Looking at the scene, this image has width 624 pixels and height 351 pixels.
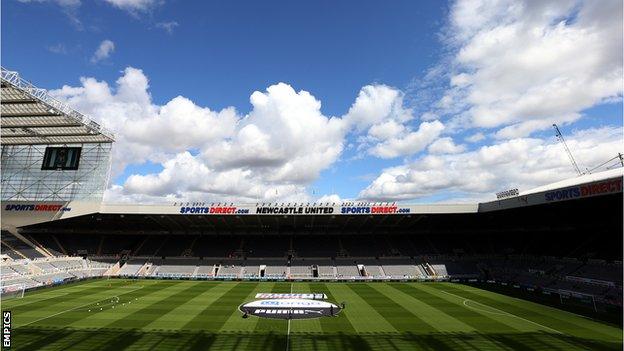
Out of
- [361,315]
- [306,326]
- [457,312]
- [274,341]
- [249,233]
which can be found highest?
[249,233]

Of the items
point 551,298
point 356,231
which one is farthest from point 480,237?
point 551,298

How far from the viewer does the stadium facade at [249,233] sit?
5366 centimetres

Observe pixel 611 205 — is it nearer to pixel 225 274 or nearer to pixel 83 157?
pixel 225 274

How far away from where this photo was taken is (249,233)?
75.8 m

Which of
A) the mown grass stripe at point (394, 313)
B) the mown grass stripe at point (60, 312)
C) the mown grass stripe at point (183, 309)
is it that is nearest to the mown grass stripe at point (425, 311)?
the mown grass stripe at point (394, 313)

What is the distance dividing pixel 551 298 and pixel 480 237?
31153 mm

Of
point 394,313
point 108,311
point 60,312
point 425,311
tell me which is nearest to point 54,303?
point 60,312

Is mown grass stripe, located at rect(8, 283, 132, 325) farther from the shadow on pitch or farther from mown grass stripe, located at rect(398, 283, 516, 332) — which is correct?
mown grass stripe, located at rect(398, 283, 516, 332)

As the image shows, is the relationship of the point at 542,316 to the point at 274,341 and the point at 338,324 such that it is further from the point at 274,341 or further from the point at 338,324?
the point at 274,341

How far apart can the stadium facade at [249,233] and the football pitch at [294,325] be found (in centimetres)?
1626

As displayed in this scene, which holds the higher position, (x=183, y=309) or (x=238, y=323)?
(x=183, y=309)

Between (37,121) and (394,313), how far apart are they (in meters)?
57.3

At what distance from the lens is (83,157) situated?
6606 centimetres

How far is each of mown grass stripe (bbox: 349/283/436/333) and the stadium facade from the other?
51.1 feet
